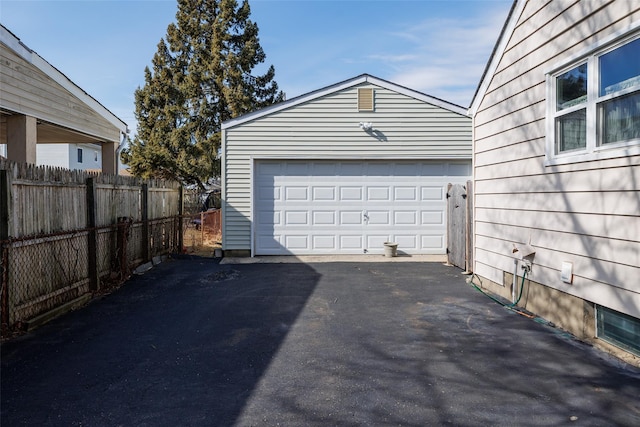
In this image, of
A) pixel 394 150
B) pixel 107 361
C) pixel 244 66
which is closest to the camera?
pixel 107 361

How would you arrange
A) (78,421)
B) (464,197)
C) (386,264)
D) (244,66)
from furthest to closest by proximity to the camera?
(244,66) → (386,264) → (464,197) → (78,421)

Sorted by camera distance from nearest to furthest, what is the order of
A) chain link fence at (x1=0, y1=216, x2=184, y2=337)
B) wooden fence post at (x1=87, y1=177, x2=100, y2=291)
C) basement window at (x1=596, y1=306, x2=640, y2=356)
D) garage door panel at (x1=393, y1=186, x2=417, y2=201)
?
basement window at (x1=596, y1=306, x2=640, y2=356) → chain link fence at (x1=0, y1=216, x2=184, y2=337) → wooden fence post at (x1=87, y1=177, x2=100, y2=291) → garage door panel at (x1=393, y1=186, x2=417, y2=201)

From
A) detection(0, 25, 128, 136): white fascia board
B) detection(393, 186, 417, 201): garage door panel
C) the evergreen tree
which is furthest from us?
the evergreen tree

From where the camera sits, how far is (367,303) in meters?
5.86

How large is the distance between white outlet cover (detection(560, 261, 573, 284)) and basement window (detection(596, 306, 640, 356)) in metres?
0.43

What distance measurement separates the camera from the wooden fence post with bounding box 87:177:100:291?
6.28 meters

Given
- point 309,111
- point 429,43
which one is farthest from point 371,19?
point 309,111

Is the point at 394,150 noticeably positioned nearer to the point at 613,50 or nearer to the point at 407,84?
the point at 407,84

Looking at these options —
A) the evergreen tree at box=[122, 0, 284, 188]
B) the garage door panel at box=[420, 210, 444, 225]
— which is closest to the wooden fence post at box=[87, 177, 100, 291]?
the garage door panel at box=[420, 210, 444, 225]

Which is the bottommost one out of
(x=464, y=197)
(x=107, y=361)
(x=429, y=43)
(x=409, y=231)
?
(x=107, y=361)

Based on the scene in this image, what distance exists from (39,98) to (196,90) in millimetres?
12809

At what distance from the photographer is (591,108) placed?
4172 millimetres

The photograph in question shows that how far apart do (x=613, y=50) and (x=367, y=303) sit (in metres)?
4.01

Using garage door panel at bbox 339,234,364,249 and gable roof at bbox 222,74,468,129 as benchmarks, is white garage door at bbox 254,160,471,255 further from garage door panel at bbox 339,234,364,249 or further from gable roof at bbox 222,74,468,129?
gable roof at bbox 222,74,468,129
